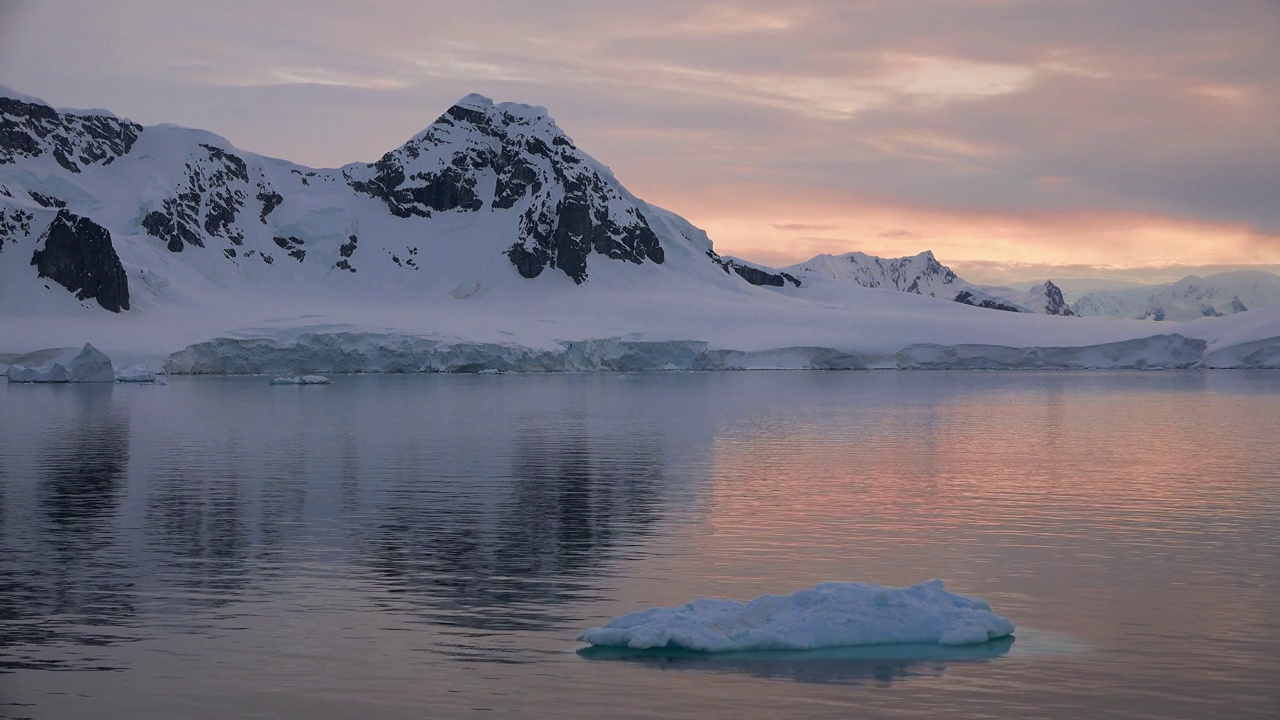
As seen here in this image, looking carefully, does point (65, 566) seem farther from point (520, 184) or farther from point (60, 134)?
point (520, 184)

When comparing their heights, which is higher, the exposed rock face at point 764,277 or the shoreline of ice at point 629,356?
the exposed rock face at point 764,277

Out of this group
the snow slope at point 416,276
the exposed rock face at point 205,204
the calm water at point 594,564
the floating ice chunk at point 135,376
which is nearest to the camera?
the calm water at point 594,564

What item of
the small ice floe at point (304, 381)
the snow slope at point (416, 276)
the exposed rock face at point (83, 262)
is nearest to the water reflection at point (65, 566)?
the small ice floe at point (304, 381)

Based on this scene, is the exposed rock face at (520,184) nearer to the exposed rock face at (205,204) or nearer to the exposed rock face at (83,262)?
the exposed rock face at (205,204)

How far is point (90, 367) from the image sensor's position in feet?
303

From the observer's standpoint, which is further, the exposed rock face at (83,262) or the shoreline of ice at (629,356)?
the exposed rock face at (83,262)

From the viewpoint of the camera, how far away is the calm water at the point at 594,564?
502 inches

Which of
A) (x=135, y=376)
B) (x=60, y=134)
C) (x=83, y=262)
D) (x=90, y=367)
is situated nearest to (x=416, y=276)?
(x=60, y=134)

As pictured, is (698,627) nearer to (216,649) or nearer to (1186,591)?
(216,649)

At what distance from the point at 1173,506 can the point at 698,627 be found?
15637 millimetres

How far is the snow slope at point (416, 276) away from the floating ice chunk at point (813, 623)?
99637 millimetres

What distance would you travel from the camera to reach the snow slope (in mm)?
117500

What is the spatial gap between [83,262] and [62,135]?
1598 inches

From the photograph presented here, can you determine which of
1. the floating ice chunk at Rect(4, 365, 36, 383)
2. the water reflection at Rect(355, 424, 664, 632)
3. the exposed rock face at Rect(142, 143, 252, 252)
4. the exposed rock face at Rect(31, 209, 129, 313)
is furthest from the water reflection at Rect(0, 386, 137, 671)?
the exposed rock face at Rect(142, 143, 252, 252)
